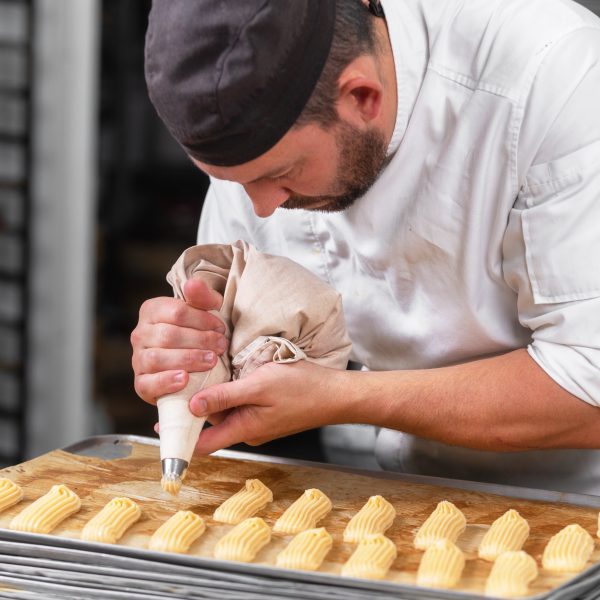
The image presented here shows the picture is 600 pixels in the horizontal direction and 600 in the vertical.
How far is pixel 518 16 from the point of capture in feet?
5.14

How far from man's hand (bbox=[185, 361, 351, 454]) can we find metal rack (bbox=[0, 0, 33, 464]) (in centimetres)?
220

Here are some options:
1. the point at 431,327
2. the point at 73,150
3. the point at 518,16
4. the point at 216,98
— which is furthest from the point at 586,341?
the point at 73,150

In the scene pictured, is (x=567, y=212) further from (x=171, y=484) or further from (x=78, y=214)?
(x=78, y=214)

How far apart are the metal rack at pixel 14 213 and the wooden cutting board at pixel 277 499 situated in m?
1.95

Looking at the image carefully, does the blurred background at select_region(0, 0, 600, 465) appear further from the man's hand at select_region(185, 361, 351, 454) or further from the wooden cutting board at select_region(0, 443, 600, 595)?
the man's hand at select_region(185, 361, 351, 454)

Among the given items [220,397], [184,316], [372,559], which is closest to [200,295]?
[184,316]

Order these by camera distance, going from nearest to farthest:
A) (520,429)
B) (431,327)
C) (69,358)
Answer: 1. (520,429)
2. (431,327)
3. (69,358)

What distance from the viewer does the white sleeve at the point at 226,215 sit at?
193cm

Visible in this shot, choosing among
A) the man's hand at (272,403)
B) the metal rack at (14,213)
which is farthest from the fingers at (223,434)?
the metal rack at (14,213)

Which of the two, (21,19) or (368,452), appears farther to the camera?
(21,19)

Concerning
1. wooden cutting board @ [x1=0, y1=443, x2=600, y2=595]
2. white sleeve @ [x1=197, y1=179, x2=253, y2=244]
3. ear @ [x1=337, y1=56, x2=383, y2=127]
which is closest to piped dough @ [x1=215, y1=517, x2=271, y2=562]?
wooden cutting board @ [x1=0, y1=443, x2=600, y2=595]

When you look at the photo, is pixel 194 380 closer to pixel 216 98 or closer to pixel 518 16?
pixel 216 98

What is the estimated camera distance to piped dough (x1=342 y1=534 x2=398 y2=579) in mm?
1270

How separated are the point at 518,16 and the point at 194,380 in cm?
73
